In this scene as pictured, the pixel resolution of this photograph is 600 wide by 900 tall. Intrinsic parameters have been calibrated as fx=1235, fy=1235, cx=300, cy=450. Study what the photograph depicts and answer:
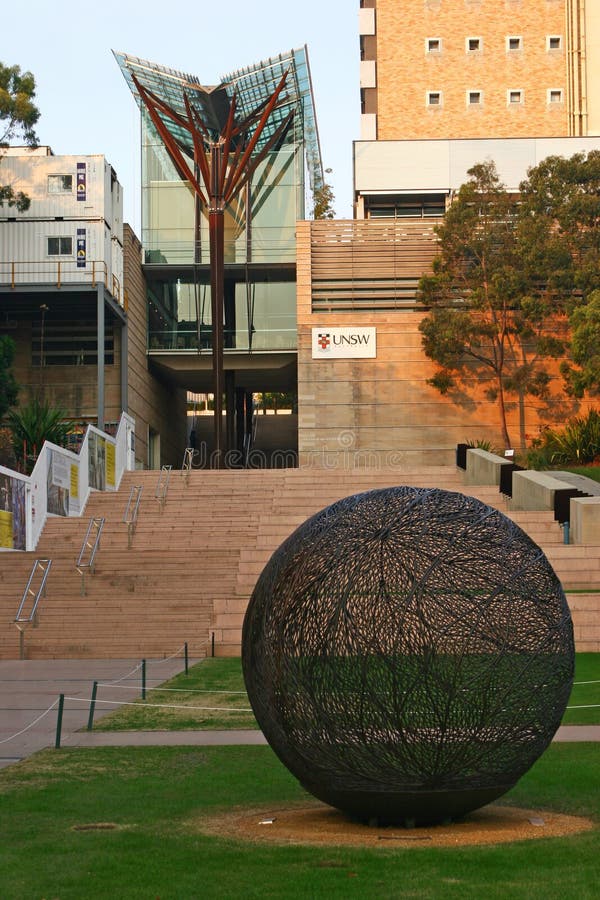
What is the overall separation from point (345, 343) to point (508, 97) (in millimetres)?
20411

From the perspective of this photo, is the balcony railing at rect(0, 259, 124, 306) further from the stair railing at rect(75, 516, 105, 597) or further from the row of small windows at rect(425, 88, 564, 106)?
the row of small windows at rect(425, 88, 564, 106)

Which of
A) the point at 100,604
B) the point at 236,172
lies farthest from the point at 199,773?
the point at 236,172

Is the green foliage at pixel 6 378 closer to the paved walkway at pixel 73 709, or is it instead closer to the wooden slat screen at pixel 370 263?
the wooden slat screen at pixel 370 263

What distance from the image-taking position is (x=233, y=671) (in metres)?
A: 17.7

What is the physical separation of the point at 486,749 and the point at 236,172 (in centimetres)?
3626

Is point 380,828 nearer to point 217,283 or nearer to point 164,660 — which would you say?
point 164,660

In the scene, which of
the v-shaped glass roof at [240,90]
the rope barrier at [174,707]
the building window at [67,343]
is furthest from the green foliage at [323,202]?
the rope barrier at [174,707]

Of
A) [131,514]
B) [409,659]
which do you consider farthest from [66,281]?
[409,659]

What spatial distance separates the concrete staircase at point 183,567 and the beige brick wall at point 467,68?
28.9 meters

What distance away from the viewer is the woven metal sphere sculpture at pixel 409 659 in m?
6.88

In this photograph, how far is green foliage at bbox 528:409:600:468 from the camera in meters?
37.0

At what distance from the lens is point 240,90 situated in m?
47.8

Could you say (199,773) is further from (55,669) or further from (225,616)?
(225,616)

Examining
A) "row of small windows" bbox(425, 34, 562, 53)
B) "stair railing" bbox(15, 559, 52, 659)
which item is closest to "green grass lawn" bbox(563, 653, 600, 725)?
"stair railing" bbox(15, 559, 52, 659)
